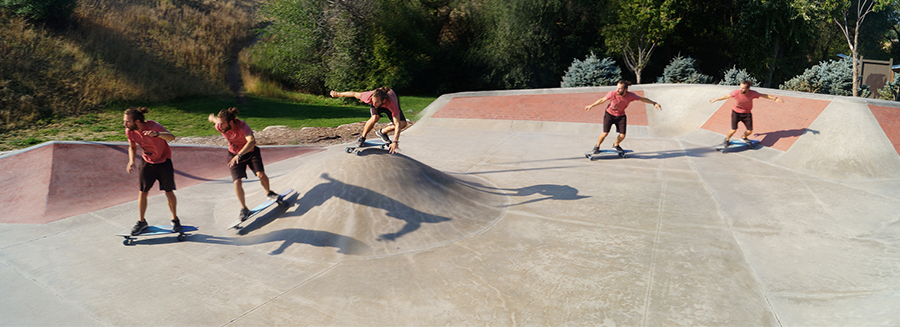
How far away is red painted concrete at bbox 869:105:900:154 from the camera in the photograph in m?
9.60

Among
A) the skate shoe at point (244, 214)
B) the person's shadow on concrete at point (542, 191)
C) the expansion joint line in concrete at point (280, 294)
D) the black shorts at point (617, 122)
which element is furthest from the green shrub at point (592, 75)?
the expansion joint line in concrete at point (280, 294)

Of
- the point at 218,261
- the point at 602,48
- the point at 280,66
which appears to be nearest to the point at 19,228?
the point at 218,261

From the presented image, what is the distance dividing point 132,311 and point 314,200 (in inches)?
108

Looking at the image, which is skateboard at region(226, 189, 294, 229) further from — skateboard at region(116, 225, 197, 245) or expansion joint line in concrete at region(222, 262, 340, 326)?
expansion joint line in concrete at region(222, 262, 340, 326)

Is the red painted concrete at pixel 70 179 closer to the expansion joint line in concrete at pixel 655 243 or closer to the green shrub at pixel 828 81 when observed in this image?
the expansion joint line in concrete at pixel 655 243

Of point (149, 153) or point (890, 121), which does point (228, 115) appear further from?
point (890, 121)

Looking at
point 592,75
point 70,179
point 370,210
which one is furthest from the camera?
point 592,75

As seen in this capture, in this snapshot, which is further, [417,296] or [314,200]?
[314,200]

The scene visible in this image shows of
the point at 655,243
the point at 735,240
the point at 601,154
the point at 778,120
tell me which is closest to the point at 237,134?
the point at 655,243

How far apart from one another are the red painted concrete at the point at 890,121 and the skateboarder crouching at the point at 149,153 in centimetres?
1312

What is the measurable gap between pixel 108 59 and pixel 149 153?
61.8 feet

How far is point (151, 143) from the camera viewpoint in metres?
6.00

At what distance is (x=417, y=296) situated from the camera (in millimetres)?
4797

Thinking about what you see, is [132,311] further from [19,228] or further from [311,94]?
[311,94]
